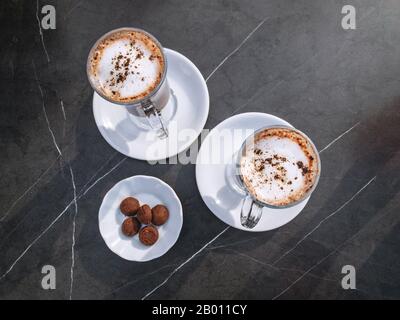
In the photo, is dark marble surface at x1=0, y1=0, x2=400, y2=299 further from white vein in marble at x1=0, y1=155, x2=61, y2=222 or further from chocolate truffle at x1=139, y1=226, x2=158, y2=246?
chocolate truffle at x1=139, y1=226, x2=158, y2=246

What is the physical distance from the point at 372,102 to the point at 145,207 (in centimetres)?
89

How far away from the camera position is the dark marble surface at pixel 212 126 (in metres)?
1.42

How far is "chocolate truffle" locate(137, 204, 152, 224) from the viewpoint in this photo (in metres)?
1.32

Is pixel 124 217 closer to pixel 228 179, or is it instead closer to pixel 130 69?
pixel 228 179

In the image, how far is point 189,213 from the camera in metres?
1.41

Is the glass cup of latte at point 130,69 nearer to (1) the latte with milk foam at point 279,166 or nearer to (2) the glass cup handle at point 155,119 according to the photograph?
(2) the glass cup handle at point 155,119

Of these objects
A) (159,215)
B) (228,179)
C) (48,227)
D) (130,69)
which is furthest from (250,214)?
(48,227)

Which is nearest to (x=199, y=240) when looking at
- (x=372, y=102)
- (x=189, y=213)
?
(x=189, y=213)

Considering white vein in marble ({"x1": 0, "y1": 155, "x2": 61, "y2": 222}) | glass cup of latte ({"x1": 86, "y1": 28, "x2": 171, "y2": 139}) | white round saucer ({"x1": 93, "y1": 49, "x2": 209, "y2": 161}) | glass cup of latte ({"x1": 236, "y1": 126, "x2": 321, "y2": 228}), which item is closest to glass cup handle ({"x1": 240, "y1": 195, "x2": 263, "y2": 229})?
glass cup of latte ({"x1": 236, "y1": 126, "x2": 321, "y2": 228})

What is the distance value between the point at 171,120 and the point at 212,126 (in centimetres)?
16

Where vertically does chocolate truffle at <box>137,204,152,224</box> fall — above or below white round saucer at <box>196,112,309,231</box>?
below

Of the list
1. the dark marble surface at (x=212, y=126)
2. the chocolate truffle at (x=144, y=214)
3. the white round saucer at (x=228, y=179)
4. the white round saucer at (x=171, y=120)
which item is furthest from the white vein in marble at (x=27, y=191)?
the white round saucer at (x=228, y=179)

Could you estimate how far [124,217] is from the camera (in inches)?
54.0

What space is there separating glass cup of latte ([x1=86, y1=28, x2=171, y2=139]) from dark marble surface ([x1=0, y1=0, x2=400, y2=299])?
0.23 m
